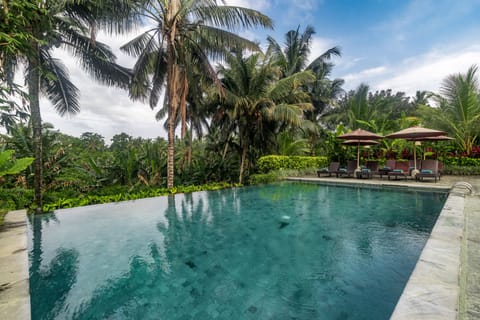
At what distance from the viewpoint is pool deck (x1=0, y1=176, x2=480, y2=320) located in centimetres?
157

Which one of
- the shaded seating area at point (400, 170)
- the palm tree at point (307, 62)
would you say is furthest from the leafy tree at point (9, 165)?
the palm tree at point (307, 62)

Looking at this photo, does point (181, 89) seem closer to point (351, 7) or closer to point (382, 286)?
point (382, 286)

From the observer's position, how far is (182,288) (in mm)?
2609

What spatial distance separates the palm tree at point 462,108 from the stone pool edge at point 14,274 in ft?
52.8

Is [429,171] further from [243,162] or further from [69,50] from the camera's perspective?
[69,50]

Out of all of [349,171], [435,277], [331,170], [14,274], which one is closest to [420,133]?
[349,171]

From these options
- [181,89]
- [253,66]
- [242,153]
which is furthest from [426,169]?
[181,89]

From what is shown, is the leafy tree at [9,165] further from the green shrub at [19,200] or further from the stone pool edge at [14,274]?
the green shrub at [19,200]

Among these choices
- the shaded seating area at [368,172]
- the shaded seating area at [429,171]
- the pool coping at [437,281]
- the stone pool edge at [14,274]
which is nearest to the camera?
the pool coping at [437,281]

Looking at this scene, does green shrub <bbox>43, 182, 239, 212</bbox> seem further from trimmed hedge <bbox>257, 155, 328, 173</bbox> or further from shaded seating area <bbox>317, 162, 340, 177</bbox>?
shaded seating area <bbox>317, 162, 340, 177</bbox>

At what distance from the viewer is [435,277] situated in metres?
1.95

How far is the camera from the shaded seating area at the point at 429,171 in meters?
9.27

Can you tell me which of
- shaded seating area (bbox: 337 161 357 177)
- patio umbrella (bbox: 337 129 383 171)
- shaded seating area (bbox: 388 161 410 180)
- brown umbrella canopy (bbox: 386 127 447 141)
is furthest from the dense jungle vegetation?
brown umbrella canopy (bbox: 386 127 447 141)

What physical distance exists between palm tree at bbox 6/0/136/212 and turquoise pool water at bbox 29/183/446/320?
322 cm
